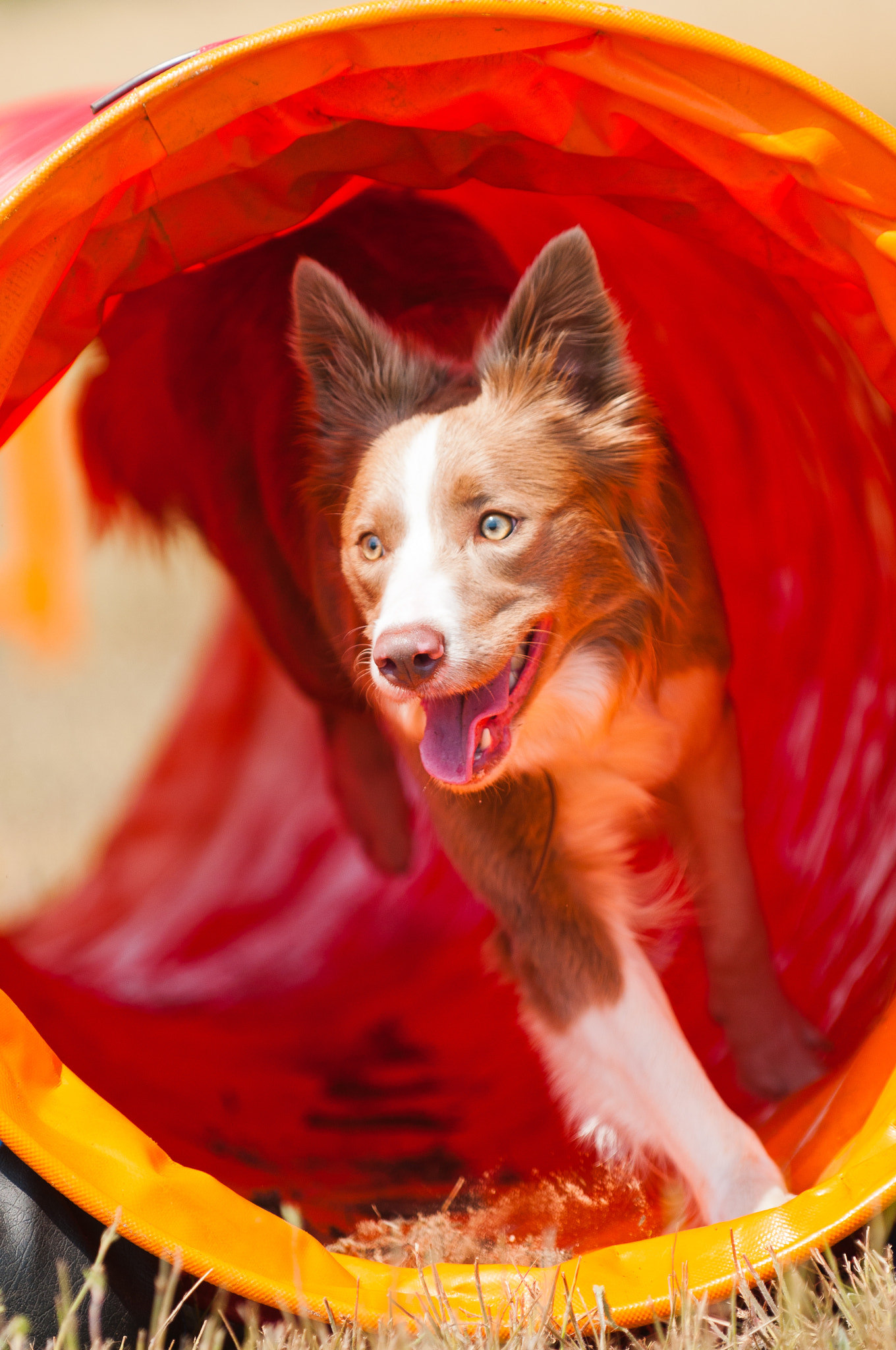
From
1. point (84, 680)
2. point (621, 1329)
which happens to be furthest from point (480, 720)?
point (84, 680)

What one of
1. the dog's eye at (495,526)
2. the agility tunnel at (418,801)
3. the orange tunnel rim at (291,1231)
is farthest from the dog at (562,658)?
the orange tunnel rim at (291,1231)

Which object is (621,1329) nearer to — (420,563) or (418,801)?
(420,563)

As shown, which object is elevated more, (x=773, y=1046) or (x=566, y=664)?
(x=566, y=664)

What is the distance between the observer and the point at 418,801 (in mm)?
4242

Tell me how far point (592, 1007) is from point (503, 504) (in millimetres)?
1145

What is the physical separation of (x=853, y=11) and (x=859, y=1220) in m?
9.74

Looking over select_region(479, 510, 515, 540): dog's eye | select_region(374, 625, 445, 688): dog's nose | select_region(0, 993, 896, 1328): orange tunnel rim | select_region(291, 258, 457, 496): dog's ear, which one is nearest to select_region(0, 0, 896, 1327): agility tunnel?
select_region(0, 993, 896, 1328): orange tunnel rim

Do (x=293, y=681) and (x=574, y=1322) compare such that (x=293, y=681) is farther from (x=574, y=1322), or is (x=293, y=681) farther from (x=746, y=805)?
(x=574, y=1322)

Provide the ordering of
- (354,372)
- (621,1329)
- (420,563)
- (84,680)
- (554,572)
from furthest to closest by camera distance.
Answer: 1. (84,680)
2. (354,372)
3. (554,572)
4. (420,563)
5. (621,1329)

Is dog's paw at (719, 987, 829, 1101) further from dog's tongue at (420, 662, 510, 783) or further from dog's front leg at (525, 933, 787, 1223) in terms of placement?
dog's tongue at (420, 662, 510, 783)

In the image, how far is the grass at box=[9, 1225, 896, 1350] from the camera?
168 cm

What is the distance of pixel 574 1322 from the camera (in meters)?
1.79

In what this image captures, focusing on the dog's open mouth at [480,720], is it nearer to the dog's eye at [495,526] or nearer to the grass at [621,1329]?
the dog's eye at [495,526]

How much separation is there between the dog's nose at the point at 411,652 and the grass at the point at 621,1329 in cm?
114
